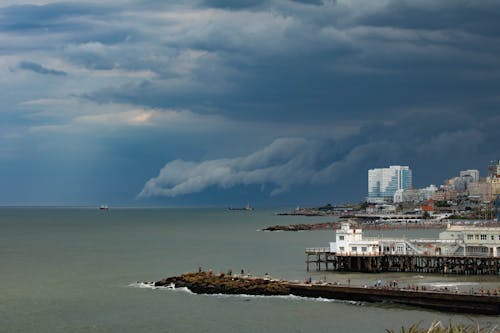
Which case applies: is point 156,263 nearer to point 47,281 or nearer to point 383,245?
point 47,281

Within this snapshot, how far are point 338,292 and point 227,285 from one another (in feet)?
36.1

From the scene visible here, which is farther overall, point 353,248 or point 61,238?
point 61,238

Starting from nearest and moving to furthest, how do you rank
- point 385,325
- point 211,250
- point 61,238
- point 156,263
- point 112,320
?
point 385,325
point 112,320
point 156,263
point 211,250
point 61,238

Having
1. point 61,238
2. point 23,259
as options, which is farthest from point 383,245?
point 61,238

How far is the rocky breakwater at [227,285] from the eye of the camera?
69.8 m

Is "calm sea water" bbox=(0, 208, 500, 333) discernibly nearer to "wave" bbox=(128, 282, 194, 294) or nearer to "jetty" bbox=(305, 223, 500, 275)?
"wave" bbox=(128, 282, 194, 294)

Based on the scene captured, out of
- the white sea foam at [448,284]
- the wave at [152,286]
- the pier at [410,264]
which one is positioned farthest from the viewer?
the pier at [410,264]

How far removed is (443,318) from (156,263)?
172 ft

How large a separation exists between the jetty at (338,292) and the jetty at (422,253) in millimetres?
16925

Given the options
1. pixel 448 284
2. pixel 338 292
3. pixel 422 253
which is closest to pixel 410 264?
pixel 422 253

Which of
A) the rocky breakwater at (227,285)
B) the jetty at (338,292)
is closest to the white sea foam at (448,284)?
the jetty at (338,292)

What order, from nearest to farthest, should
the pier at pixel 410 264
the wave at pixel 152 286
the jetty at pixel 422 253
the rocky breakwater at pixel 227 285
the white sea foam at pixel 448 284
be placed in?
the rocky breakwater at pixel 227 285, the white sea foam at pixel 448 284, the wave at pixel 152 286, the pier at pixel 410 264, the jetty at pixel 422 253

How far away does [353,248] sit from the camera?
86.8 meters

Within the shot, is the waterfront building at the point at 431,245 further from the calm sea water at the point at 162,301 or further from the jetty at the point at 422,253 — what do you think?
the calm sea water at the point at 162,301
